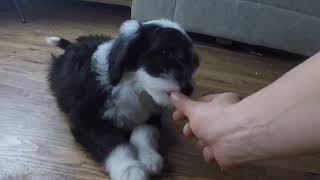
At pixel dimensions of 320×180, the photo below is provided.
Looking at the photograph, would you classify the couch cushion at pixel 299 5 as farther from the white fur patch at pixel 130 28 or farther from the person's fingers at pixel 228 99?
the person's fingers at pixel 228 99

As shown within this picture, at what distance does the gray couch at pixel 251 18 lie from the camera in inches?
74.6

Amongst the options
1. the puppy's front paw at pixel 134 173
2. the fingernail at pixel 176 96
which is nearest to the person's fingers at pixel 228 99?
the fingernail at pixel 176 96

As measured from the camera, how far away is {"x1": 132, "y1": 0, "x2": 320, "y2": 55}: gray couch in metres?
1.89

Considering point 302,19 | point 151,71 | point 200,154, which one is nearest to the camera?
point 151,71

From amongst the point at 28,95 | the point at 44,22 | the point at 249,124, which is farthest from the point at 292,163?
the point at 44,22

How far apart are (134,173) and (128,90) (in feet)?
0.74

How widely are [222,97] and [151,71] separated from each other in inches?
10.2

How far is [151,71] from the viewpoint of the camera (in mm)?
1034

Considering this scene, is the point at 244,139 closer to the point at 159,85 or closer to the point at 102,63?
the point at 159,85

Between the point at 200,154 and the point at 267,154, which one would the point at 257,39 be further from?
the point at 267,154

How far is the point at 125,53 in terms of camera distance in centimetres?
106

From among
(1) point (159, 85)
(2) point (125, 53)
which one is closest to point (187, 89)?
(1) point (159, 85)

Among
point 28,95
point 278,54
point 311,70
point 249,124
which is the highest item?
point 311,70

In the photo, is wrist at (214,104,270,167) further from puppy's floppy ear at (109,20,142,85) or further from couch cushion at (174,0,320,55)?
couch cushion at (174,0,320,55)
